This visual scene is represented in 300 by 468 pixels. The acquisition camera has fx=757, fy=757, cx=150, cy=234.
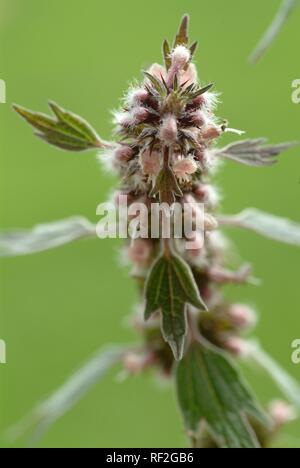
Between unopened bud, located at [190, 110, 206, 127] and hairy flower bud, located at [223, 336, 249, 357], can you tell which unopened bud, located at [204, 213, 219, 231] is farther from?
hairy flower bud, located at [223, 336, 249, 357]

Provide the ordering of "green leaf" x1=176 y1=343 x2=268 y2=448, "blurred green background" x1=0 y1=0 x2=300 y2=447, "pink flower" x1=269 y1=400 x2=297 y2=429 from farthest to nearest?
"blurred green background" x1=0 y1=0 x2=300 y2=447, "pink flower" x1=269 y1=400 x2=297 y2=429, "green leaf" x1=176 y1=343 x2=268 y2=448

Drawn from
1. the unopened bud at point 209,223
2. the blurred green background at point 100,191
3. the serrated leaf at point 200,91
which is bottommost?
the unopened bud at point 209,223

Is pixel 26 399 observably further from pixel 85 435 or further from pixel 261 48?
pixel 261 48

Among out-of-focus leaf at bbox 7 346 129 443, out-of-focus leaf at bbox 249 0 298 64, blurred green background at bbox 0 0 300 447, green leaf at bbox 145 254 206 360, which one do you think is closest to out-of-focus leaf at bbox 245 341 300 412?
out-of-focus leaf at bbox 7 346 129 443

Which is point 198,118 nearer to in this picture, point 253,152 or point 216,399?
point 253,152

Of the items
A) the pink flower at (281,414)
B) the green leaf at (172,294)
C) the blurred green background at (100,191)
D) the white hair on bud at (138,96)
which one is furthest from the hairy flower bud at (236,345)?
the blurred green background at (100,191)

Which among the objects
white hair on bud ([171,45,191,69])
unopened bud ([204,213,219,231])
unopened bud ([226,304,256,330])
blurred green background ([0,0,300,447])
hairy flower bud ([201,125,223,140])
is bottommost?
unopened bud ([226,304,256,330])

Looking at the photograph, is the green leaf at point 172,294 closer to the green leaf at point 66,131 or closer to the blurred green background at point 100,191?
the green leaf at point 66,131

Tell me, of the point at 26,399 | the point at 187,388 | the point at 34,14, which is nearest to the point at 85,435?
the point at 26,399
